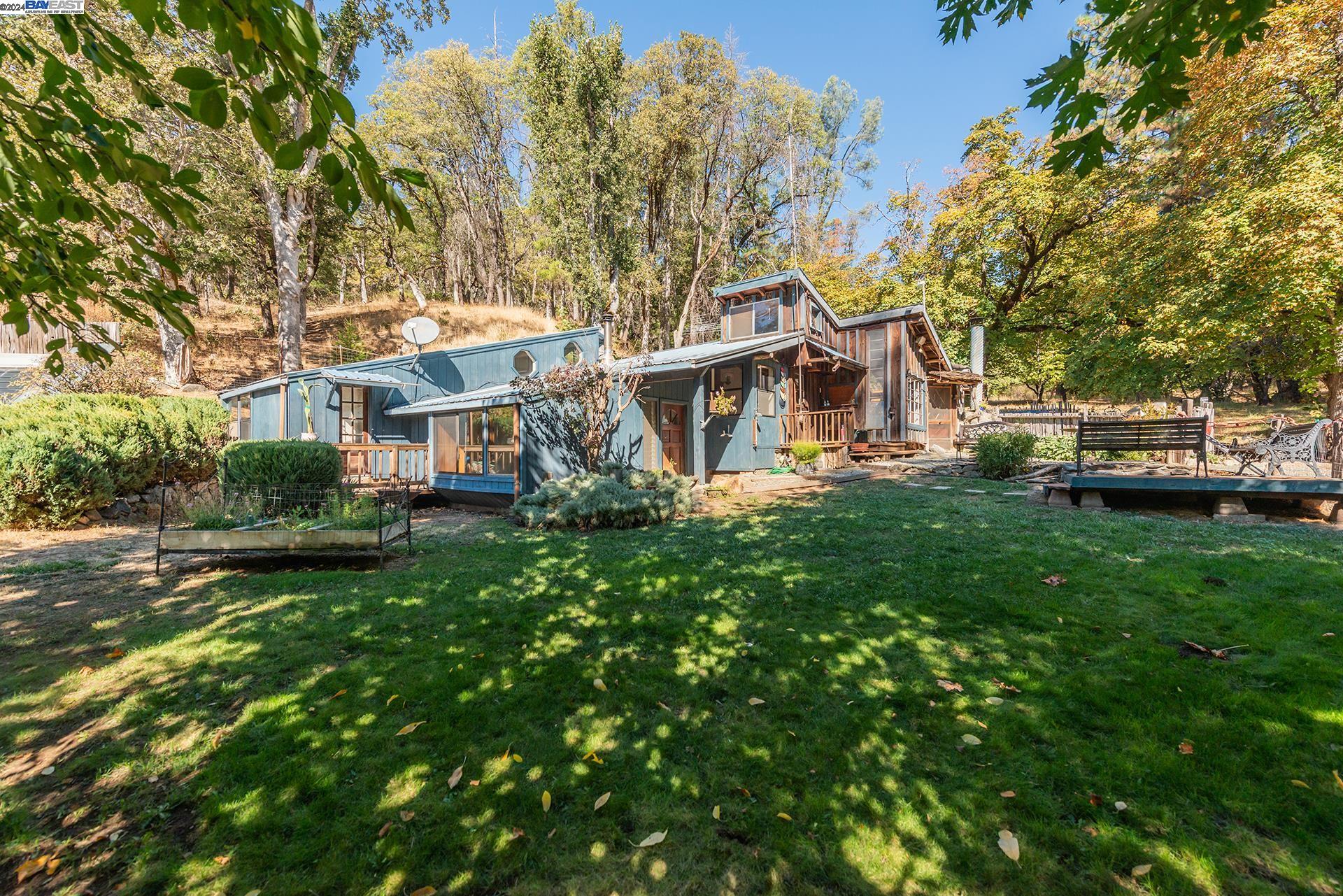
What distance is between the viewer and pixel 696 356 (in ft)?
41.2

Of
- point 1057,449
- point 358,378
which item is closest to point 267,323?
point 358,378

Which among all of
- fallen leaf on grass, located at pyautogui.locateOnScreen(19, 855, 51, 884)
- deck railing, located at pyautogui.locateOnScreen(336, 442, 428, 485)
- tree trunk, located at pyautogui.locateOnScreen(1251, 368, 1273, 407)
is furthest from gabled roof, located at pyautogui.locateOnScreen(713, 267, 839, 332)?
tree trunk, located at pyautogui.locateOnScreen(1251, 368, 1273, 407)

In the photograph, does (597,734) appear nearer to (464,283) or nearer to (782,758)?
(782,758)

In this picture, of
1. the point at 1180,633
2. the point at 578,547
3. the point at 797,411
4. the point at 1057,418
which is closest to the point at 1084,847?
the point at 1180,633

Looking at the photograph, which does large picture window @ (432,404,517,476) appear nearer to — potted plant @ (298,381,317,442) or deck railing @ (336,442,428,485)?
deck railing @ (336,442,428,485)

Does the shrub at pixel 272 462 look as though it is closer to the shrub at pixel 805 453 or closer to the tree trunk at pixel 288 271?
the shrub at pixel 805 453

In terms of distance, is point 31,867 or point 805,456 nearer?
point 31,867

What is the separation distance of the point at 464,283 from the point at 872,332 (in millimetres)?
31327

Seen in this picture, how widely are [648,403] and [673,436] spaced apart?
1.36 m

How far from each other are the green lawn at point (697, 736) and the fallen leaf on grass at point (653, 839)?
21 mm

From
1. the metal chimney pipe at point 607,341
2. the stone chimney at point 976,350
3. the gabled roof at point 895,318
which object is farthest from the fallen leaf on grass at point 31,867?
the stone chimney at point 976,350

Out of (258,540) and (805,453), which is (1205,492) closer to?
(805,453)

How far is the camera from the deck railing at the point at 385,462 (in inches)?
479

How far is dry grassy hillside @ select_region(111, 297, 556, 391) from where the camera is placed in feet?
73.4
